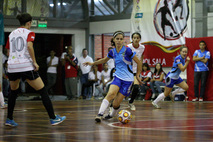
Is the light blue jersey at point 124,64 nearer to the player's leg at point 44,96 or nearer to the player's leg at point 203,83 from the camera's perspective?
the player's leg at point 44,96

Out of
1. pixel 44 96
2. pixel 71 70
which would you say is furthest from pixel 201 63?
pixel 44 96

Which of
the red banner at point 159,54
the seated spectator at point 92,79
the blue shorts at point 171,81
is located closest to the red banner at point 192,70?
the red banner at point 159,54

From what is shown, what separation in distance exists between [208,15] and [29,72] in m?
10.9

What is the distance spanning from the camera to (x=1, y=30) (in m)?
17.8

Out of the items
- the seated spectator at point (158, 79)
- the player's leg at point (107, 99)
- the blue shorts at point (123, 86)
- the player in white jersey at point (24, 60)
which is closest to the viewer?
the player in white jersey at point (24, 60)

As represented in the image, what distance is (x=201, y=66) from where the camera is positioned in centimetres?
1641

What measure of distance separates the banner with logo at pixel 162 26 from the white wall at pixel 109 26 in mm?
1204

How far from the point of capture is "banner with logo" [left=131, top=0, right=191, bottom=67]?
17.8 m

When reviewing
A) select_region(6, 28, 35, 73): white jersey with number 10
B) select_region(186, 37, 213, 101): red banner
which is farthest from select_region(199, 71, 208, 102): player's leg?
select_region(6, 28, 35, 73): white jersey with number 10

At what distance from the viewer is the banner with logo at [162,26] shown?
1784 centimetres

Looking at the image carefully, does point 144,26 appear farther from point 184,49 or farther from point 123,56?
point 123,56

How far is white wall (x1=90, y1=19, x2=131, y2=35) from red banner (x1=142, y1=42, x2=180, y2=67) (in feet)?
6.31

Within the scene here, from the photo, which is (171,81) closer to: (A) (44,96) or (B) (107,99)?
(B) (107,99)

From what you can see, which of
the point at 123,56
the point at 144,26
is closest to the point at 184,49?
the point at 123,56
